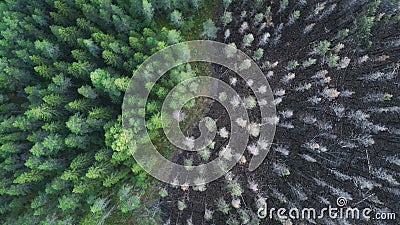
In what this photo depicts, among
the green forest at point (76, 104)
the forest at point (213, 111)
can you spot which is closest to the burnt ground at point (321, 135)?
the forest at point (213, 111)

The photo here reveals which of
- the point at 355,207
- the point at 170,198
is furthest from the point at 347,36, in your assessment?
the point at 170,198

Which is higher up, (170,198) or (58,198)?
(170,198)

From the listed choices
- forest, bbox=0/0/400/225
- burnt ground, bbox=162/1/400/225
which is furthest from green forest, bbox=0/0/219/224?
burnt ground, bbox=162/1/400/225

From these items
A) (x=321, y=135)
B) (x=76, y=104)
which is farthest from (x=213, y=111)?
(x=76, y=104)

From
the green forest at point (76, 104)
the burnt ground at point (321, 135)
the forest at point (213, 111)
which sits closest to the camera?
the green forest at point (76, 104)

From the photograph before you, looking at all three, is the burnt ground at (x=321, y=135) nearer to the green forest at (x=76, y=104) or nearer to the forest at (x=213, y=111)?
the forest at (x=213, y=111)

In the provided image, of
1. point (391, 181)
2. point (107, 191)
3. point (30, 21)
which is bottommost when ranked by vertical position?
point (107, 191)

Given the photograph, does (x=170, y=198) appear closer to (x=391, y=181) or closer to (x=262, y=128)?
(x=262, y=128)

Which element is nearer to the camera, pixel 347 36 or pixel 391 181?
pixel 391 181
